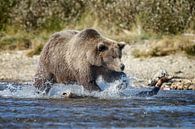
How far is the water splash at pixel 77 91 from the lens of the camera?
11.0 meters

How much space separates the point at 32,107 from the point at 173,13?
8940 mm

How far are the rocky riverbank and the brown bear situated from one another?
2405mm

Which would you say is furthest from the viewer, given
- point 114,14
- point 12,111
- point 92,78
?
point 114,14

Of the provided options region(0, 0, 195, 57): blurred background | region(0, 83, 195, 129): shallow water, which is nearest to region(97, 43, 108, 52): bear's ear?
region(0, 83, 195, 129): shallow water

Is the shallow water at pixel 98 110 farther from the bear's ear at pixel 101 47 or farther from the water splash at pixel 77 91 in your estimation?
the bear's ear at pixel 101 47

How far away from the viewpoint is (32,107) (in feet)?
30.8

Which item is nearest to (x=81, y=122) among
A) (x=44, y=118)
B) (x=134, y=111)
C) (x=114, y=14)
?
(x=44, y=118)

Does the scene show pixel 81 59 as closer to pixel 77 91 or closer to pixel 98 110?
pixel 77 91

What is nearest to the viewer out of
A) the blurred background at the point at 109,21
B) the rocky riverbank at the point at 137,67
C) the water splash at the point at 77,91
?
the water splash at the point at 77,91

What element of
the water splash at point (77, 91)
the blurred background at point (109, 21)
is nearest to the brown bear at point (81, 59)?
the water splash at point (77, 91)

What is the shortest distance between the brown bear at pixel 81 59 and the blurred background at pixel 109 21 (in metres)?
4.68

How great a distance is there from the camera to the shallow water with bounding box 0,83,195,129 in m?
7.88

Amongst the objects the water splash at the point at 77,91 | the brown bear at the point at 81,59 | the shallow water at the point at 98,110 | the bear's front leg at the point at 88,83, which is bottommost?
the shallow water at the point at 98,110

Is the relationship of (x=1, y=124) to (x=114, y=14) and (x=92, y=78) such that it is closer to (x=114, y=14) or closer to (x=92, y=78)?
(x=92, y=78)
